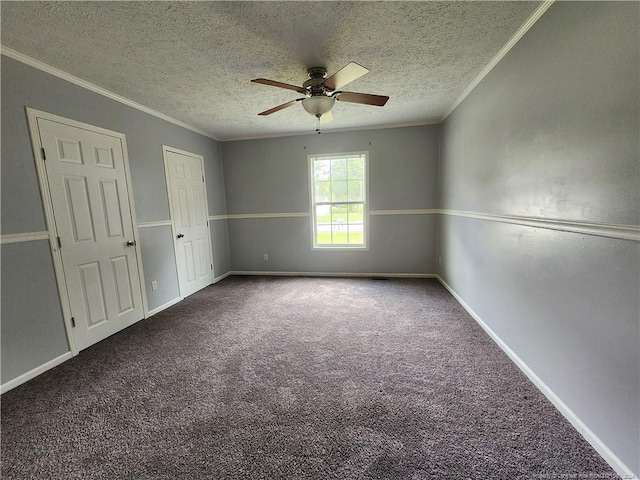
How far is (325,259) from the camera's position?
15.0ft

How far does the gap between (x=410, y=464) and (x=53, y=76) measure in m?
3.76

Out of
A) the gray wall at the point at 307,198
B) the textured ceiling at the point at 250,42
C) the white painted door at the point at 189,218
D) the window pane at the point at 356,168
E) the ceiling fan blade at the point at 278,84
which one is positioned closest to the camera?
the textured ceiling at the point at 250,42

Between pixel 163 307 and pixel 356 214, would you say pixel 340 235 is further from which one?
pixel 163 307

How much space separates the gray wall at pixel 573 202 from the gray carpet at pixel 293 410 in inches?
12.9

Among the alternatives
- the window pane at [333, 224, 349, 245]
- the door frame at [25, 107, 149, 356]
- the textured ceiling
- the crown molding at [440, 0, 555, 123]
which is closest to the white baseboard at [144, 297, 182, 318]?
the door frame at [25, 107, 149, 356]

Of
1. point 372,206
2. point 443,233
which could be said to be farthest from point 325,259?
point 443,233

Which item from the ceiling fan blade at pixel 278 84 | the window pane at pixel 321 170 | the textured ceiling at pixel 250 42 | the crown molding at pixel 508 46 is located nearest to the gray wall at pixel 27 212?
the textured ceiling at pixel 250 42

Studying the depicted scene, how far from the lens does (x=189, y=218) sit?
3809 millimetres

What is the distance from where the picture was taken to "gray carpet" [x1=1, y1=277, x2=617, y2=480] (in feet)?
4.17

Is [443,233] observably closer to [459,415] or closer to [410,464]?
[459,415]

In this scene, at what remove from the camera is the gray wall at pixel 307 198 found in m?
4.12

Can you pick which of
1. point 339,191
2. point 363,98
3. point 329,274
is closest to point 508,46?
point 363,98

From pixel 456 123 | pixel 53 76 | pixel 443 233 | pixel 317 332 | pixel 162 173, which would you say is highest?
pixel 53 76

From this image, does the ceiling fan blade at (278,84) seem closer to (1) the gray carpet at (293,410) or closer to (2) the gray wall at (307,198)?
(2) the gray wall at (307,198)
